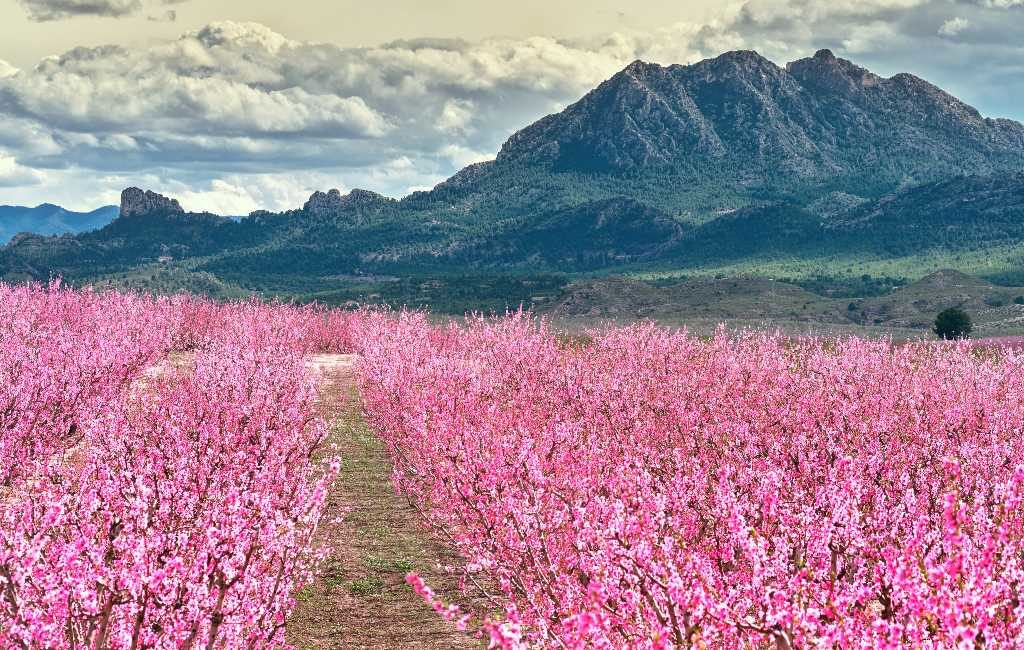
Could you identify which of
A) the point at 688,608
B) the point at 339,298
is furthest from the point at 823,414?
the point at 339,298

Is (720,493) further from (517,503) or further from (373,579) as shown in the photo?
(373,579)

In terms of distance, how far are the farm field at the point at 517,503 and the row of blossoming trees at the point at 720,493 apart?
→ 0.08 metres

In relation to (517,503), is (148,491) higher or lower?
higher

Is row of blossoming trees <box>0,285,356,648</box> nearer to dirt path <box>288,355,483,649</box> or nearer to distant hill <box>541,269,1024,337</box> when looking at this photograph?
dirt path <box>288,355,483,649</box>

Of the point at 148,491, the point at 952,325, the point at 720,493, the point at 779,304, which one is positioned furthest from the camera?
the point at 779,304

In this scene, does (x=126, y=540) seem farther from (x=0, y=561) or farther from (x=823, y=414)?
(x=823, y=414)

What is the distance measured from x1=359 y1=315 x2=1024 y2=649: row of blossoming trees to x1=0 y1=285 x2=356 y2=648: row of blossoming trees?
9.11 feet

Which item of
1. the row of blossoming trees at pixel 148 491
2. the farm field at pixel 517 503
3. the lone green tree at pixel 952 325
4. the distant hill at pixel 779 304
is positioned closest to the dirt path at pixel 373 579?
the farm field at pixel 517 503

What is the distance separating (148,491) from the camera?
10.6 m

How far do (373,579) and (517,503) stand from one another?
6.01m

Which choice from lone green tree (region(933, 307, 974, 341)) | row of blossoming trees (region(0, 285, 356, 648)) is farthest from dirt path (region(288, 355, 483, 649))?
lone green tree (region(933, 307, 974, 341))

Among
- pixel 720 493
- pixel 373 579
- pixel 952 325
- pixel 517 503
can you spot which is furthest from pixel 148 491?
pixel 952 325

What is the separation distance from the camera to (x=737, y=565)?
14.3m

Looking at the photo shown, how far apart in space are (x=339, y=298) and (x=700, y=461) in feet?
530
